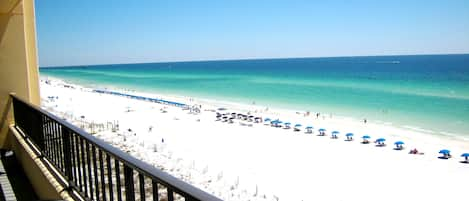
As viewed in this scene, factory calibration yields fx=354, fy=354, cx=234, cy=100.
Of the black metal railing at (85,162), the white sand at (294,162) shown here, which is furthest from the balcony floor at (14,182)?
the white sand at (294,162)

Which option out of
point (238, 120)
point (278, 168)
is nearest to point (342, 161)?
point (278, 168)

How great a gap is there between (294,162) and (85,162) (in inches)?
412

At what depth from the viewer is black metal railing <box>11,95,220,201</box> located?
1284 millimetres

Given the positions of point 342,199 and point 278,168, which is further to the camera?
point 278,168

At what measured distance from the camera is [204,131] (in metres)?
19.1

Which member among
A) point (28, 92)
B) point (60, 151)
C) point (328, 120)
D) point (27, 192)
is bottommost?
point (328, 120)

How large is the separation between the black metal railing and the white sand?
529 centimetres

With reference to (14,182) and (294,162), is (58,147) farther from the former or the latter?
(294,162)

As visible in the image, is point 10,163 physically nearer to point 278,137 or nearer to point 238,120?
point 278,137

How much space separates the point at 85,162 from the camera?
10.9 feet

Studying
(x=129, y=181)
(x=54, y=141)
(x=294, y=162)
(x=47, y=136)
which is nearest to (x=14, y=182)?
(x=47, y=136)

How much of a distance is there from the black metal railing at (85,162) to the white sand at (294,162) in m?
5.29

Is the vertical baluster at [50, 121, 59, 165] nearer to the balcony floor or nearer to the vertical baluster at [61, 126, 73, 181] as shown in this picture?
the vertical baluster at [61, 126, 73, 181]

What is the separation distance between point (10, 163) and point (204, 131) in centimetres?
1428
